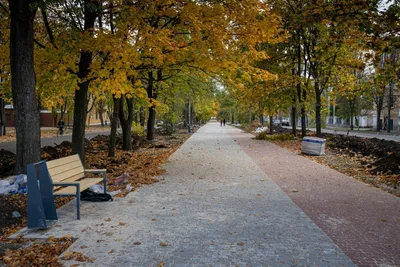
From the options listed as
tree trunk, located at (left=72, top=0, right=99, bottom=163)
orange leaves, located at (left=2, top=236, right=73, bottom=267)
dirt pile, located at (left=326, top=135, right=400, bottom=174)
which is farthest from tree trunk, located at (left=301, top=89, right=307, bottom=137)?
orange leaves, located at (left=2, top=236, right=73, bottom=267)

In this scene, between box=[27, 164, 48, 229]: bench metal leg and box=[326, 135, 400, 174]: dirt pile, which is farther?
box=[326, 135, 400, 174]: dirt pile

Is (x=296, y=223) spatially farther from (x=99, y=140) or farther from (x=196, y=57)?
(x=99, y=140)

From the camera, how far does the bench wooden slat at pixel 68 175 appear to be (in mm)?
5680

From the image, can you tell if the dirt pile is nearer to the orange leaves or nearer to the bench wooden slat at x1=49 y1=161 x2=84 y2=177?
the bench wooden slat at x1=49 y1=161 x2=84 y2=177

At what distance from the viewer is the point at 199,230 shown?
4945 millimetres

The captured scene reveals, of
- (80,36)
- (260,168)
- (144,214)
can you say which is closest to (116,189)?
(144,214)

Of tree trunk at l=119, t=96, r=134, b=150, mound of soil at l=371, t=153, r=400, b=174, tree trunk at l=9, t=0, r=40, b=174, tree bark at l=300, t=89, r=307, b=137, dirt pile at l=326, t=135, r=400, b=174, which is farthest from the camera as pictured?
tree bark at l=300, t=89, r=307, b=137

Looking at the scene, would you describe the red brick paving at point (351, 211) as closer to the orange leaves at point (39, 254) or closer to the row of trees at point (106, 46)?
the orange leaves at point (39, 254)

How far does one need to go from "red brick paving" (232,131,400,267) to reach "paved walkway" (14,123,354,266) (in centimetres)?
22

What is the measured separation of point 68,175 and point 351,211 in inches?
203

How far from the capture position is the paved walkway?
13.1 feet

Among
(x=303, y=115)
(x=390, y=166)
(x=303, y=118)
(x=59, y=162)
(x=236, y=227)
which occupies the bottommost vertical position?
(x=236, y=227)

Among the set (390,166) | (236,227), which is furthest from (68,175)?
(390,166)

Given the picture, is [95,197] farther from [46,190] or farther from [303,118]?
[303,118]
